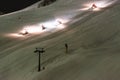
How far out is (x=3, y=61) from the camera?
8.01m

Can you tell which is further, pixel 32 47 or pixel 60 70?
pixel 32 47

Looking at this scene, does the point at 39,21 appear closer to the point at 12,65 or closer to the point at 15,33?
the point at 15,33

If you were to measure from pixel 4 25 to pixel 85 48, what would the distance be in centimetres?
689

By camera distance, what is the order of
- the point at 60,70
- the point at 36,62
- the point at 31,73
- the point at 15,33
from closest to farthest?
1. the point at 60,70
2. the point at 31,73
3. the point at 36,62
4. the point at 15,33

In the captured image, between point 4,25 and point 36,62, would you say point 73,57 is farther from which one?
point 4,25

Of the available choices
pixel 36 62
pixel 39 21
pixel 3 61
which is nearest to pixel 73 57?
pixel 36 62

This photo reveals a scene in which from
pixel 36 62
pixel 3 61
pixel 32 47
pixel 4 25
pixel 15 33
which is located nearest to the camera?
pixel 36 62

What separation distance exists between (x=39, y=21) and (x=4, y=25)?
1.73 meters

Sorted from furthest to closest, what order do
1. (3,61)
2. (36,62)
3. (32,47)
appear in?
(32,47) < (3,61) < (36,62)

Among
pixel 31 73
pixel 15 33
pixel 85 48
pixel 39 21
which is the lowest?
pixel 31 73

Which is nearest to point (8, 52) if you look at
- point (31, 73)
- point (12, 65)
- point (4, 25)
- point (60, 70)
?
point (12, 65)

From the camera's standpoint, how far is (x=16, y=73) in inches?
267

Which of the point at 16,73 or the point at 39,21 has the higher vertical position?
the point at 39,21

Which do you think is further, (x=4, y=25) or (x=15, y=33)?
(x=4, y=25)
